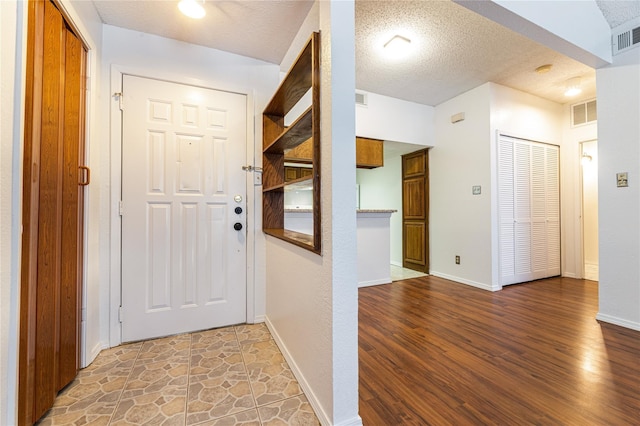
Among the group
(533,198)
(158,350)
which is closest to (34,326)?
(158,350)

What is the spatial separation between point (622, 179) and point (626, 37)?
1.21 metres

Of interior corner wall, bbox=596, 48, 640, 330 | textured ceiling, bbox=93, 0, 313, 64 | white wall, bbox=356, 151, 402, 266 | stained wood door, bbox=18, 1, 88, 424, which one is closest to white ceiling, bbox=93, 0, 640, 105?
textured ceiling, bbox=93, 0, 313, 64

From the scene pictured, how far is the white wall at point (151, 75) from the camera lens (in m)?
1.89

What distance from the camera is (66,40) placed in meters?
1.49

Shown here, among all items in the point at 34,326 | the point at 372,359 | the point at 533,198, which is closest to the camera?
the point at 34,326

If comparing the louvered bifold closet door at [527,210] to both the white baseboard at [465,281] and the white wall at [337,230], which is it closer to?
the white baseboard at [465,281]

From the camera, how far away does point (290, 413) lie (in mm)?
1283

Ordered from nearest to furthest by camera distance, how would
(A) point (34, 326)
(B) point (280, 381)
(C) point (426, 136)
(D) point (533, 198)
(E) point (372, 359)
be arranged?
(A) point (34, 326) < (B) point (280, 381) < (E) point (372, 359) < (D) point (533, 198) < (C) point (426, 136)

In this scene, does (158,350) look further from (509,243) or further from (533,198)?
(533,198)

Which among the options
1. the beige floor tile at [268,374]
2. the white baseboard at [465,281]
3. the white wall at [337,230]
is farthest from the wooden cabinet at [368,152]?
the beige floor tile at [268,374]

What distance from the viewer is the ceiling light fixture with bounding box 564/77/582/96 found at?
316 centimetres

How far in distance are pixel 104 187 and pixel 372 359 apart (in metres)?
2.28

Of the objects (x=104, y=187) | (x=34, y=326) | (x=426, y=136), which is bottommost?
(x=34, y=326)

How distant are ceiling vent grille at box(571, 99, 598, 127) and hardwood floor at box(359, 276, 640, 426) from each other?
8.59ft
